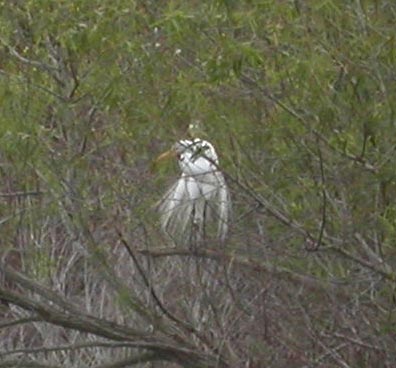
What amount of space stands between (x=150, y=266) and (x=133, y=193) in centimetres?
45

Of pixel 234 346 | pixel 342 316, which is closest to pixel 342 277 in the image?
pixel 342 316

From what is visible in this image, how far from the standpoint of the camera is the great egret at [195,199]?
19.6 ft

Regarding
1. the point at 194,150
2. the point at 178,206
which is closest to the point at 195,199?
the point at 178,206

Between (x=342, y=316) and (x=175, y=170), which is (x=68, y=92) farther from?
(x=342, y=316)

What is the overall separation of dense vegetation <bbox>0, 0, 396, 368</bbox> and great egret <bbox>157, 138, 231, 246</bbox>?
0.06 metres

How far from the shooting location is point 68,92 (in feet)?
21.7

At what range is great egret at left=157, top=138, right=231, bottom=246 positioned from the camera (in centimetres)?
598

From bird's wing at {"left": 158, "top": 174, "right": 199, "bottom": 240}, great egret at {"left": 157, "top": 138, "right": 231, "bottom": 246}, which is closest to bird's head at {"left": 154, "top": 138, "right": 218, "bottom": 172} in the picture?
great egret at {"left": 157, "top": 138, "right": 231, "bottom": 246}

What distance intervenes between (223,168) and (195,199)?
33cm

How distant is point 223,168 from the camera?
606 cm

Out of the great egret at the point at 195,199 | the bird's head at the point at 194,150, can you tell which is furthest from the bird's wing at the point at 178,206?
the bird's head at the point at 194,150

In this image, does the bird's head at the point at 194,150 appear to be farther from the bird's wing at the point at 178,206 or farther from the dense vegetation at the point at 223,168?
the bird's wing at the point at 178,206

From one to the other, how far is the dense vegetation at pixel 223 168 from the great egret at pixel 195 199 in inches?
2.2

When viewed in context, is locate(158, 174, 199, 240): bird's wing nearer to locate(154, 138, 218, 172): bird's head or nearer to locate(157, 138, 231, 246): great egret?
locate(157, 138, 231, 246): great egret
